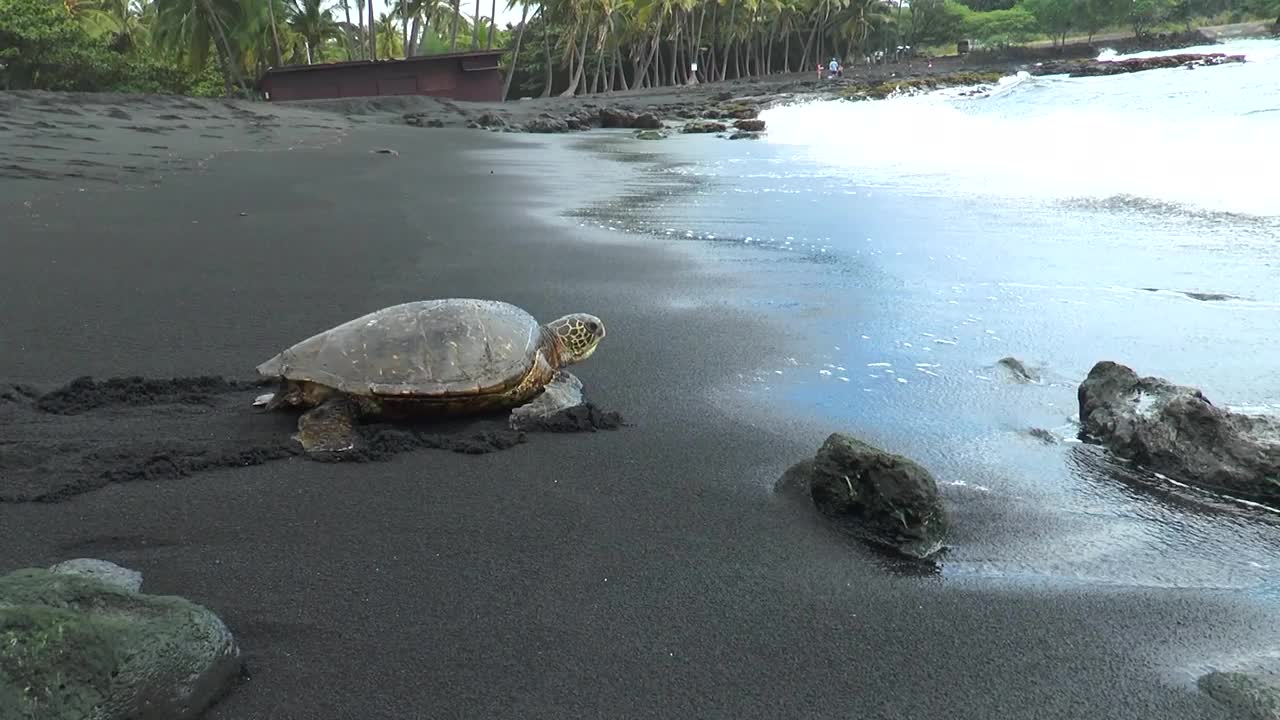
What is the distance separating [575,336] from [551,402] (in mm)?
541

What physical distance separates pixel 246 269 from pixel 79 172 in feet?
14.3

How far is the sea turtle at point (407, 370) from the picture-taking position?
10.8 feet

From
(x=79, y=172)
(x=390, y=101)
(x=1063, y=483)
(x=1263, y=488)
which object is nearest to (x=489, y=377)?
(x=1063, y=483)

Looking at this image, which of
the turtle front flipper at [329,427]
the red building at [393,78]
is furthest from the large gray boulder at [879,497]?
the red building at [393,78]

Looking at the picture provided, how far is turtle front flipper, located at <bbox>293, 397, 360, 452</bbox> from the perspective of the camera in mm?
3102

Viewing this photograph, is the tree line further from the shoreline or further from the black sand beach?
the black sand beach

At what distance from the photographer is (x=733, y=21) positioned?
198 feet

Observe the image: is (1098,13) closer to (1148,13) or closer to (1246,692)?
(1148,13)

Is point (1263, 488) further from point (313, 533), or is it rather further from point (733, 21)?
point (733, 21)

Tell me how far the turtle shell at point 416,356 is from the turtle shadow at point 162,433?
0.18 m

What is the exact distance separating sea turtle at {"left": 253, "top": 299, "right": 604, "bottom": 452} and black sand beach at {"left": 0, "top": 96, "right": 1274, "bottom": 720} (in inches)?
6.3

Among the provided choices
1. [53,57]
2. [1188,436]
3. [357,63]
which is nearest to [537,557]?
[1188,436]

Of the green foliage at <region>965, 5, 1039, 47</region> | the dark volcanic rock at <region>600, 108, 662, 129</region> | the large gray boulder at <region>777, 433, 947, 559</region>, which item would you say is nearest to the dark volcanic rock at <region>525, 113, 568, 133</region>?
the dark volcanic rock at <region>600, 108, 662, 129</region>

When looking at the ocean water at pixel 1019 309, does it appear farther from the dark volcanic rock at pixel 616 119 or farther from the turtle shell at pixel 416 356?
the dark volcanic rock at pixel 616 119
